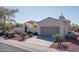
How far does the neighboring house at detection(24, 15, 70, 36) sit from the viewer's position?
417 inches

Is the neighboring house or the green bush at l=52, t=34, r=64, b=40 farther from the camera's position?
the neighboring house

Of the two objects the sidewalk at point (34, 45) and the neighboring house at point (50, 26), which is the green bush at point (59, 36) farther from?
the sidewalk at point (34, 45)

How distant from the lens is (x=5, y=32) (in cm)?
1227

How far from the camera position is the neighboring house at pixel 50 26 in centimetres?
1059

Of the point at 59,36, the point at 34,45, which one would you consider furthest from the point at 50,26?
the point at 34,45

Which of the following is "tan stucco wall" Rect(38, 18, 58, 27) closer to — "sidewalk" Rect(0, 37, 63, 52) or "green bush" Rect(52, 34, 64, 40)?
"green bush" Rect(52, 34, 64, 40)

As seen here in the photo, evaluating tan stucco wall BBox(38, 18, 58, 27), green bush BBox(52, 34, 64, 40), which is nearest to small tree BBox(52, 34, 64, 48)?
green bush BBox(52, 34, 64, 40)

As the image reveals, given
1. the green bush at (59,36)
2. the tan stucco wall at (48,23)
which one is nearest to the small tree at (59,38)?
the green bush at (59,36)

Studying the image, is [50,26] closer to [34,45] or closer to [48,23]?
[48,23]

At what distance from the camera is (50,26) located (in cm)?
1124

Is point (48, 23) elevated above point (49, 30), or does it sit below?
above
